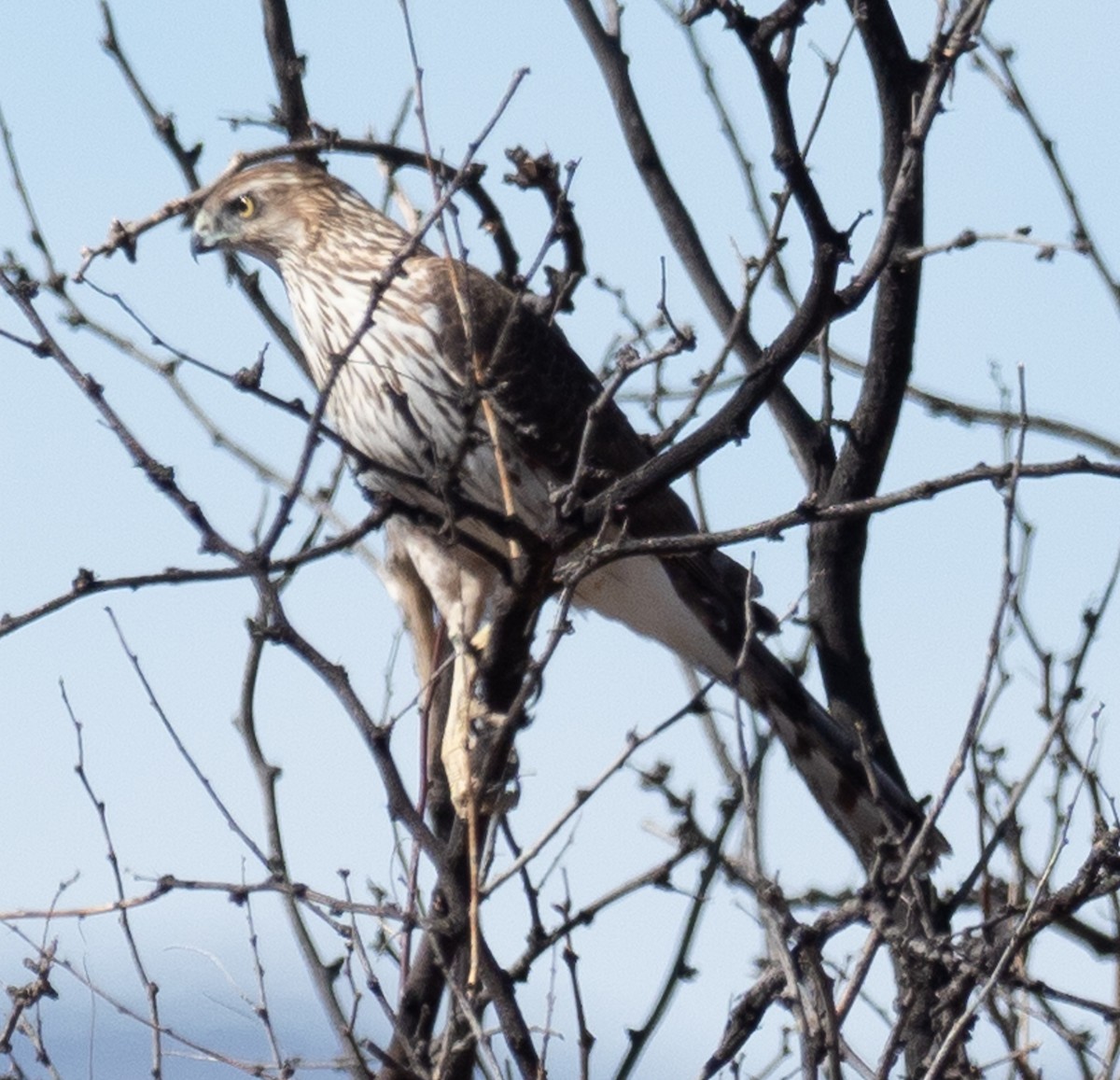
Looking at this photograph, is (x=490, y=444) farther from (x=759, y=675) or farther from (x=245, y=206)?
(x=245, y=206)

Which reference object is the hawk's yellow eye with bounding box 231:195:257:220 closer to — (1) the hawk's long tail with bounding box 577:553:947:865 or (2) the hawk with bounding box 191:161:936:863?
(2) the hawk with bounding box 191:161:936:863

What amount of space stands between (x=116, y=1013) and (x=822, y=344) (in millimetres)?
2157

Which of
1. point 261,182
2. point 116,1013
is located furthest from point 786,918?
point 261,182

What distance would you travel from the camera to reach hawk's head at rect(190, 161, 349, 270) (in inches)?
190

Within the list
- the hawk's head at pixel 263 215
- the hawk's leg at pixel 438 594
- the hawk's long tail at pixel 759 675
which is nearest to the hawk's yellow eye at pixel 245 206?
the hawk's head at pixel 263 215

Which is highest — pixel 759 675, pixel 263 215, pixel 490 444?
pixel 263 215

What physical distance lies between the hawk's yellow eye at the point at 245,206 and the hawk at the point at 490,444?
0.04ft

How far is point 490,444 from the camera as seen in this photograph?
3.94 metres

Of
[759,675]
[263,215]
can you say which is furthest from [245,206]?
[759,675]

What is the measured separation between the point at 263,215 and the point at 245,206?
0.21 ft

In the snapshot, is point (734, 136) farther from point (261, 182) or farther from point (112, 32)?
point (112, 32)

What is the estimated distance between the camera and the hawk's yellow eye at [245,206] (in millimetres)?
4891

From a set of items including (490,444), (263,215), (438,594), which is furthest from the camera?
(263,215)

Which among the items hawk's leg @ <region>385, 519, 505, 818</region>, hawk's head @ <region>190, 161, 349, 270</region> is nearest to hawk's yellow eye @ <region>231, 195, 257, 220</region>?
hawk's head @ <region>190, 161, 349, 270</region>
